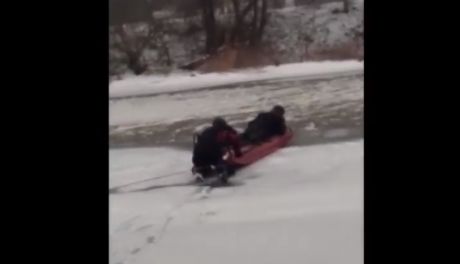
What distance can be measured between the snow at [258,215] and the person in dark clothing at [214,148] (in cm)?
2

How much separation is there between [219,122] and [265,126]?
0.25ft

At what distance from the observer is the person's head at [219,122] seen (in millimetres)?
1141

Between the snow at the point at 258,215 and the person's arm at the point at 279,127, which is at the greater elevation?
the person's arm at the point at 279,127

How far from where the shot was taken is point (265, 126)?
1128mm

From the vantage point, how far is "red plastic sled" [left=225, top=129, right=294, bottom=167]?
1.12 meters

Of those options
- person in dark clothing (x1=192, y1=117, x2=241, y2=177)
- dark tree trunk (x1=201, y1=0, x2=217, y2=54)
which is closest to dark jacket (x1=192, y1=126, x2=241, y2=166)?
person in dark clothing (x1=192, y1=117, x2=241, y2=177)

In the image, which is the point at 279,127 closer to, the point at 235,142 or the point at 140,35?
the point at 235,142

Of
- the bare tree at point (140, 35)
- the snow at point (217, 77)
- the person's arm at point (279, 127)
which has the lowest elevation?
the person's arm at point (279, 127)

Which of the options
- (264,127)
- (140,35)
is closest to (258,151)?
(264,127)

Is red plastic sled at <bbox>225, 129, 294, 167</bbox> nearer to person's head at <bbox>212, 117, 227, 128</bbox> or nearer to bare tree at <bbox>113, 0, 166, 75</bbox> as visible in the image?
person's head at <bbox>212, 117, 227, 128</bbox>

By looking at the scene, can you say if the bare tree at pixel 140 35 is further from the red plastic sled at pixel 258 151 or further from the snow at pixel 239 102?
the red plastic sled at pixel 258 151

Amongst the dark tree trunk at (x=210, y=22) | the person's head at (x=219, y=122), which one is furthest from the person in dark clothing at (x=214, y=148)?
the dark tree trunk at (x=210, y=22)

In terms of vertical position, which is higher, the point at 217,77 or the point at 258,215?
the point at 217,77
